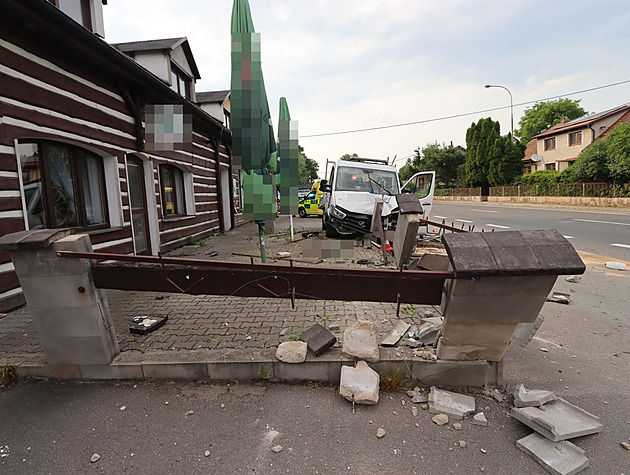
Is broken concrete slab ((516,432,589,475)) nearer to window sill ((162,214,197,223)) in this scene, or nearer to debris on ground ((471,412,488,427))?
debris on ground ((471,412,488,427))

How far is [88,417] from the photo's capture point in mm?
2203

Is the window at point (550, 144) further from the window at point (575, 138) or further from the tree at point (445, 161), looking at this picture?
the tree at point (445, 161)

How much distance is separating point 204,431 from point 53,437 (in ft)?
3.19

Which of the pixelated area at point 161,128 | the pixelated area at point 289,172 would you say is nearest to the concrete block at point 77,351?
the pixelated area at point 289,172

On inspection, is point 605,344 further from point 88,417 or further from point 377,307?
point 88,417

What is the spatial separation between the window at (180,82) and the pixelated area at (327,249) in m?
6.77

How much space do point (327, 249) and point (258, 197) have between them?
262 centimetres

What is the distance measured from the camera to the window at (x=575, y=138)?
31898 mm

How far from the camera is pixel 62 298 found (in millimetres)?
2488

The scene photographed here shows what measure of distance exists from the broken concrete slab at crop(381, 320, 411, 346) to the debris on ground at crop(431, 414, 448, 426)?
80 centimetres

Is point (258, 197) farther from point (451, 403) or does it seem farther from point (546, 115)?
point (546, 115)

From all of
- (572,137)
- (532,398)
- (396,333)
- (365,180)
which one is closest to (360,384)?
(396,333)

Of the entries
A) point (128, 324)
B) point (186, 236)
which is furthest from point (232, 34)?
point (186, 236)

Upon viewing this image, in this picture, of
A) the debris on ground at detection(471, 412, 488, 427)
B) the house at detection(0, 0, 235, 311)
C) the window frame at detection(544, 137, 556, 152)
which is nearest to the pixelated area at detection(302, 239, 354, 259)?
the house at detection(0, 0, 235, 311)
